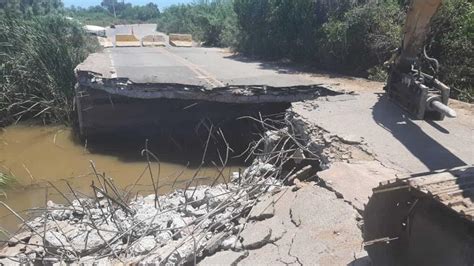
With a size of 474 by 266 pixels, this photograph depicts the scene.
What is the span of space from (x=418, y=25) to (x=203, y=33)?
59.8 feet

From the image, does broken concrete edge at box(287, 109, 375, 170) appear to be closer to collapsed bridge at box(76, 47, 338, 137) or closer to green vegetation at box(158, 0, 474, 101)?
collapsed bridge at box(76, 47, 338, 137)

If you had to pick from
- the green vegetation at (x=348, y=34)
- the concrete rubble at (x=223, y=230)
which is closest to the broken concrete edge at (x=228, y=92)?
the green vegetation at (x=348, y=34)

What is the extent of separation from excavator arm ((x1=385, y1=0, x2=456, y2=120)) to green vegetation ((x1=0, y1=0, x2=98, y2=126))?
8.81 metres

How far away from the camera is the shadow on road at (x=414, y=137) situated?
5.60 meters

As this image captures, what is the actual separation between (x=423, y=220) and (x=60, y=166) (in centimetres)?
855

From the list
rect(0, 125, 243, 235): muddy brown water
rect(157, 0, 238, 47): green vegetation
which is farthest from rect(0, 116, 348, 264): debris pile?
rect(157, 0, 238, 47): green vegetation

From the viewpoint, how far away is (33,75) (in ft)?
40.9

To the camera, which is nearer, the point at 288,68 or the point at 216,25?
the point at 288,68

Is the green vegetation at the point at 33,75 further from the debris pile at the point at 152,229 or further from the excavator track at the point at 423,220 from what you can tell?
the excavator track at the point at 423,220

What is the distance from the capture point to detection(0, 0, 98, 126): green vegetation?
40.8ft

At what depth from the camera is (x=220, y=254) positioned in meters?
4.30

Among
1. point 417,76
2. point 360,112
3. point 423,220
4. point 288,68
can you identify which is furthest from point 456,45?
point 423,220

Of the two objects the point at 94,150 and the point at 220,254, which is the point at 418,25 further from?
the point at 94,150

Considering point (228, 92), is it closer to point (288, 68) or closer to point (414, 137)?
point (288, 68)
